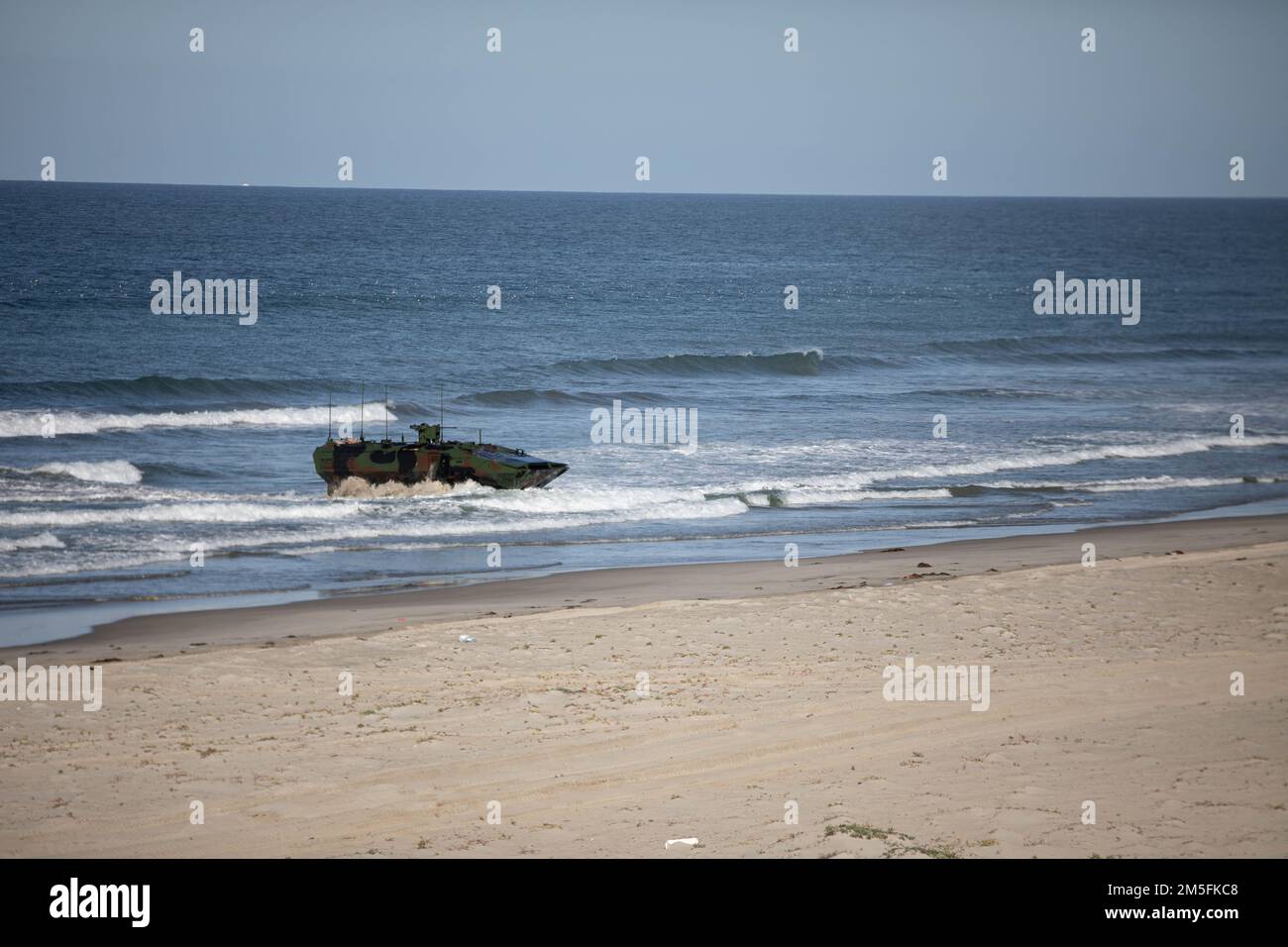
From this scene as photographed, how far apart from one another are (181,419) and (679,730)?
88.1 feet

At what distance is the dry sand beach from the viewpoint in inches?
366

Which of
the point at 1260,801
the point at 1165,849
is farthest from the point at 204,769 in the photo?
the point at 1260,801

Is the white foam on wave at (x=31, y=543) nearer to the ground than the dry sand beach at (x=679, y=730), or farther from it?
farther from it

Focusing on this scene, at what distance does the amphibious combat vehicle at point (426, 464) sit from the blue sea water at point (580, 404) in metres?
0.47

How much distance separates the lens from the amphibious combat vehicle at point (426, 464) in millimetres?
25891

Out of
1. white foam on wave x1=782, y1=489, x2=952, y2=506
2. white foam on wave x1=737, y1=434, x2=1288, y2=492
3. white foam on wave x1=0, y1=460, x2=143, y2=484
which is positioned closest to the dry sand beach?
white foam on wave x1=782, y1=489, x2=952, y2=506

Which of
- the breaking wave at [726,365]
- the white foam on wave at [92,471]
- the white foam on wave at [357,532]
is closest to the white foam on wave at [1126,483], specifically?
the white foam on wave at [357,532]

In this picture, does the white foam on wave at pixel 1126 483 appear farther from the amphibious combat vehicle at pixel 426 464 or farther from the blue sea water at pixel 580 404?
the amphibious combat vehicle at pixel 426 464

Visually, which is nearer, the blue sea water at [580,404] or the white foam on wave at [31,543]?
the white foam on wave at [31,543]

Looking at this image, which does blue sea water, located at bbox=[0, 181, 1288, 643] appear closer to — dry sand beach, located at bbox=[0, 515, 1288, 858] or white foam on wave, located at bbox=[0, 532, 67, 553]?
white foam on wave, located at bbox=[0, 532, 67, 553]

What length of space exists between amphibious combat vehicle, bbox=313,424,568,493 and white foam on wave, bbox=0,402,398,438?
30.6 feet

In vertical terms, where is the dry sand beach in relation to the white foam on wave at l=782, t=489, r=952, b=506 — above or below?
below

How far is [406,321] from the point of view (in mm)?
56062

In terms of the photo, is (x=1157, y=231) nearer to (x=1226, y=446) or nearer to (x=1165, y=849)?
(x=1226, y=446)
